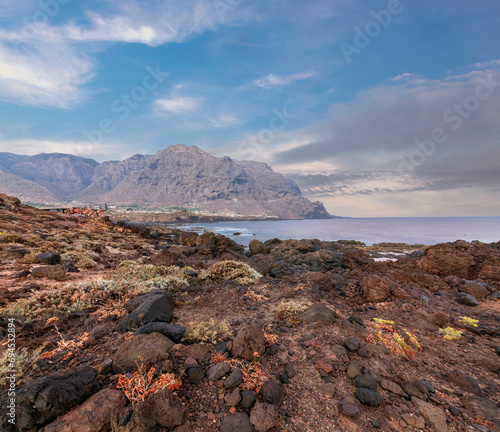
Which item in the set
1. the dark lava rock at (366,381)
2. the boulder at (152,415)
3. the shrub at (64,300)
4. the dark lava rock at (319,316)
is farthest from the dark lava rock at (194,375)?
the shrub at (64,300)

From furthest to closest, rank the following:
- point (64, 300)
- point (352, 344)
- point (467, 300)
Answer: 1. point (467, 300)
2. point (64, 300)
3. point (352, 344)

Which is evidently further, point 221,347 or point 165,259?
point 165,259

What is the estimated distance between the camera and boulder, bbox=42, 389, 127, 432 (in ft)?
7.23

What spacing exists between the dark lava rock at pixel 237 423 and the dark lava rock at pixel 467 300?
9.59 meters

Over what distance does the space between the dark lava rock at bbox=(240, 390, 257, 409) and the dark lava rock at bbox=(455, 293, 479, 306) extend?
30.7ft

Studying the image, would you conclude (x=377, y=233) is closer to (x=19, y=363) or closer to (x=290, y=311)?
(x=290, y=311)

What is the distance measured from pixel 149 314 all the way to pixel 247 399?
2840mm

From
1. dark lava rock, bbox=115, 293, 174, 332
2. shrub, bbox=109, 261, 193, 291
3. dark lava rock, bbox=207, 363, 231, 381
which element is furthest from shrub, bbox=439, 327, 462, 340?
shrub, bbox=109, 261, 193, 291

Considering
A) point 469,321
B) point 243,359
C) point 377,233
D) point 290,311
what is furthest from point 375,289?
point 377,233

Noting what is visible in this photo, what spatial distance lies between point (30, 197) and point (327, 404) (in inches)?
10691

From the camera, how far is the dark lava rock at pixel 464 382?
3.50m

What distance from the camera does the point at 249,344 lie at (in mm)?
3871

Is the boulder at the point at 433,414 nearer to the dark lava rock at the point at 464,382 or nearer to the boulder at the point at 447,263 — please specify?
the dark lava rock at the point at 464,382

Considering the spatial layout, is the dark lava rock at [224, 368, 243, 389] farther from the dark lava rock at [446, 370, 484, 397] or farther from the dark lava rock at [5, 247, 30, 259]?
the dark lava rock at [5, 247, 30, 259]
